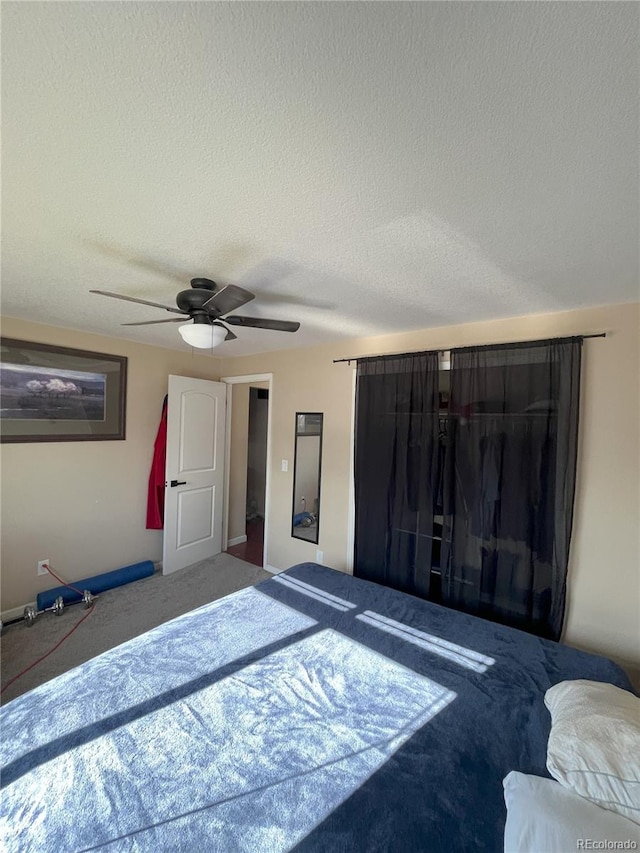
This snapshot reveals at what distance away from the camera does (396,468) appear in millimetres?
2836

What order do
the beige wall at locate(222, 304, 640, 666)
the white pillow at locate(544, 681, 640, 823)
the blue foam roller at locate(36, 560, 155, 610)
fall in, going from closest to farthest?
the white pillow at locate(544, 681, 640, 823) → the beige wall at locate(222, 304, 640, 666) → the blue foam roller at locate(36, 560, 155, 610)

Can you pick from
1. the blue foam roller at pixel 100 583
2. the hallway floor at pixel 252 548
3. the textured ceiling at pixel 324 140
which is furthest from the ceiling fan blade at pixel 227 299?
the hallway floor at pixel 252 548

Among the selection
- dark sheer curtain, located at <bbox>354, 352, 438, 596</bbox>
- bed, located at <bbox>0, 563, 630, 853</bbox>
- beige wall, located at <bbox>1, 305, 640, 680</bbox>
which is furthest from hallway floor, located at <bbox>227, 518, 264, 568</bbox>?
bed, located at <bbox>0, 563, 630, 853</bbox>

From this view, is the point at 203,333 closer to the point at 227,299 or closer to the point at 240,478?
the point at 227,299

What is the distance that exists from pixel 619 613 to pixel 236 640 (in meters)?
2.31

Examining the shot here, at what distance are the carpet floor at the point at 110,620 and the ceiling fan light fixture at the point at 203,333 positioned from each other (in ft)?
7.62

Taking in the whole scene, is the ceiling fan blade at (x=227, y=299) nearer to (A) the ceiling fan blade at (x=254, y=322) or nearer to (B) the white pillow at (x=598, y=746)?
(A) the ceiling fan blade at (x=254, y=322)

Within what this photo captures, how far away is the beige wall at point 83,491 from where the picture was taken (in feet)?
9.33

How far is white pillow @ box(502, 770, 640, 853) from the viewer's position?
2.63ft

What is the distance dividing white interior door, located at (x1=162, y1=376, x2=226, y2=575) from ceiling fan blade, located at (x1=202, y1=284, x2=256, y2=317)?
7.08ft

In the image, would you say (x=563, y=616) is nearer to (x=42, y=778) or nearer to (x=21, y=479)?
(x=42, y=778)

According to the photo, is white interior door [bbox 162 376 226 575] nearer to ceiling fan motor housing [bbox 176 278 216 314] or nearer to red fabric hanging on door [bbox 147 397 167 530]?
red fabric hanging on door [bbox 147 397 167 530]

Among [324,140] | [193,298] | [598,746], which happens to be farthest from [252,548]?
[324,140]

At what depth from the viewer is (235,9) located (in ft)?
2.15
